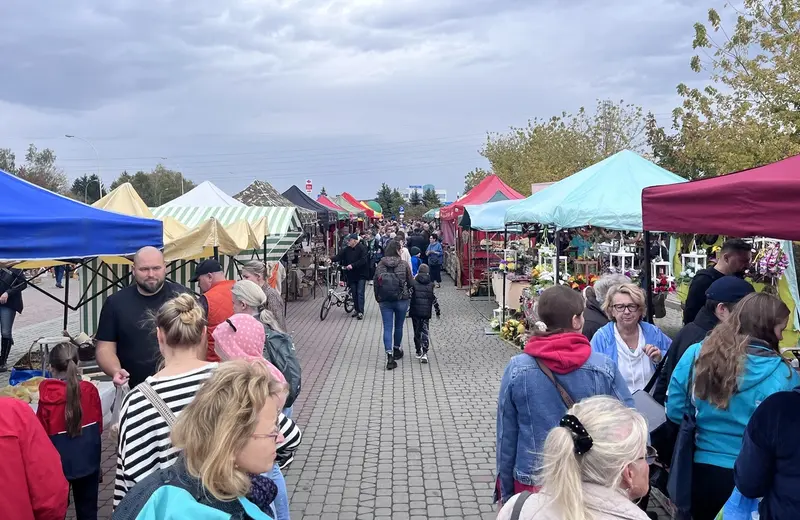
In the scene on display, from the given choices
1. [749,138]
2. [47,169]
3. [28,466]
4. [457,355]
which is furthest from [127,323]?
[47,169]

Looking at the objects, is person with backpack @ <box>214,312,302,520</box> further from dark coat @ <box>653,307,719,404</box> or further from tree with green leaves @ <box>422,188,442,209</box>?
tree with green leaves @ <box>422,188,442,209</box>

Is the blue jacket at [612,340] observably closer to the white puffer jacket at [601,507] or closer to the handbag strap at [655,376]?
the handbag strap at [655,376]

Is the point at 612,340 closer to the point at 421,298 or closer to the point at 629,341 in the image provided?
the point at 629,341

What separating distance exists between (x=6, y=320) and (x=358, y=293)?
7376 mm

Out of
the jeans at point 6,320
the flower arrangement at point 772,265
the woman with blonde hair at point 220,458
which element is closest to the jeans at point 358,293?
the jeans at point 6,320

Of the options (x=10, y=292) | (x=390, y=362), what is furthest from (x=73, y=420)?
(x=10, y=292)

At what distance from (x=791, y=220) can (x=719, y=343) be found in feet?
2.11

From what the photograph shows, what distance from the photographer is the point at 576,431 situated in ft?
5.98

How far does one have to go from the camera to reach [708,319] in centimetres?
386

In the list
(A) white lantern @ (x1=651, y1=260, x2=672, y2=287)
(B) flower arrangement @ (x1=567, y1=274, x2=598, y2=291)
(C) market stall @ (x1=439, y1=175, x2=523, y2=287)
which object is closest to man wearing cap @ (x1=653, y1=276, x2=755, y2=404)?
(B) flower arrangement @ (x1=567, y1=274, x2=598, y2=291)

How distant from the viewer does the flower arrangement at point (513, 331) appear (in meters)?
11.7

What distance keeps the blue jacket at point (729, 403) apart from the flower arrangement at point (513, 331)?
8.04 m

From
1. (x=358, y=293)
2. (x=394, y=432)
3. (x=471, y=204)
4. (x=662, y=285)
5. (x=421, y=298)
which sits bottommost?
(x=394, y=432)

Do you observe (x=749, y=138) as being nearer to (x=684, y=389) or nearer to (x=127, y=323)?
(x=684, y=389)
